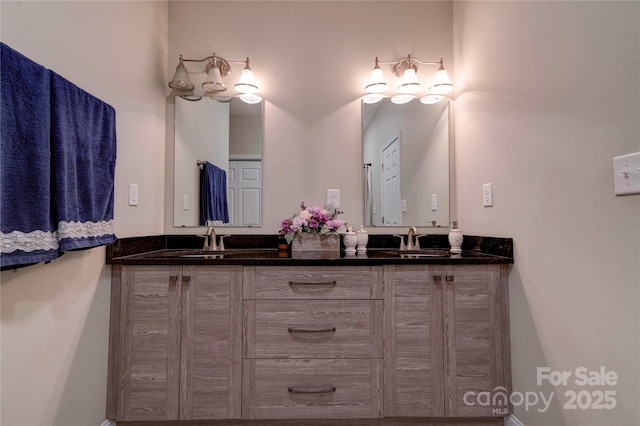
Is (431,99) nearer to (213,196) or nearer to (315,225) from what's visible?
(315,225)

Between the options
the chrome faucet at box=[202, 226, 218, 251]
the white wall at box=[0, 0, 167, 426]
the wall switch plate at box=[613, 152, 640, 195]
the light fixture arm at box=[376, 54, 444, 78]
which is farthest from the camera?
the light fixture arm at box=[376, 54, 444, 78]

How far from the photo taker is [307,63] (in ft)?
Result: 6.77

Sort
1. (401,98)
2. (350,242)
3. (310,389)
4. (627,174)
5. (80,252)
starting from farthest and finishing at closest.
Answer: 1. (401,98)
2. (350,242)
3. (310,389)
4. (80,252)
5. (627,174)

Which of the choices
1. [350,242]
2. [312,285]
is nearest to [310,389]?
[312,285]

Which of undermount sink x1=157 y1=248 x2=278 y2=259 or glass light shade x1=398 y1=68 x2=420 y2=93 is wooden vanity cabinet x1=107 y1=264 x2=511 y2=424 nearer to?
undermount sink x1=157 y1=248 x2=278 y2=259

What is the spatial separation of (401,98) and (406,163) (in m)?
0.43

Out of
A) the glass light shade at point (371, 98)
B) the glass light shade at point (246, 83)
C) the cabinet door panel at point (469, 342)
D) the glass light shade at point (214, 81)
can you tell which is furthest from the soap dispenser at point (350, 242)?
the glass light shade at point (214, 81)

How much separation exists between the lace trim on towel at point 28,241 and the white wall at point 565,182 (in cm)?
184

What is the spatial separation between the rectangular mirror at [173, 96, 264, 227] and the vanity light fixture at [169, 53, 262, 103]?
2.8 inches

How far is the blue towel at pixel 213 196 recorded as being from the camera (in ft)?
6.55

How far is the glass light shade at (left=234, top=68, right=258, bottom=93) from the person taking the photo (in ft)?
6.44

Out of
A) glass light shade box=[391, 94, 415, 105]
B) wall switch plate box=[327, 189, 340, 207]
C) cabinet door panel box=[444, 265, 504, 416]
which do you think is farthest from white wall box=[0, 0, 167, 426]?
cabinet door panel box=[444, 265, 504, 416]

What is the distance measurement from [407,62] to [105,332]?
227 cm

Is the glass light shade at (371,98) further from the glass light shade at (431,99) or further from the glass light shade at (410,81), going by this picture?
the glass light shade at (431,99)
